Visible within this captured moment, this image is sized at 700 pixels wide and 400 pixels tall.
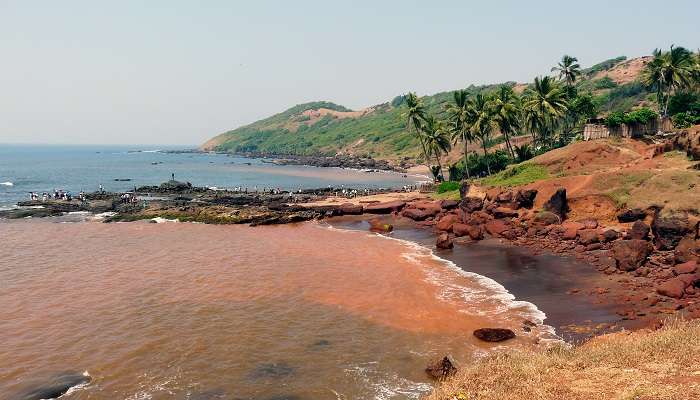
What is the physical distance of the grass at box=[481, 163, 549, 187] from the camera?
5081 centimetres

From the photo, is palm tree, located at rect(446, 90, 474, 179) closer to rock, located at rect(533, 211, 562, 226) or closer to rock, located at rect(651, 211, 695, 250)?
rock, located at rect(533, 211, 562, 226)

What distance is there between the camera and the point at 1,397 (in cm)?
1642

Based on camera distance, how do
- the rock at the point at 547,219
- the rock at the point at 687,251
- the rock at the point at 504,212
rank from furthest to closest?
the rock at the point at 504,212 < the rock at the point at 547,219 < the rock at the point at 687,251

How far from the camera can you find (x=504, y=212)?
4384 cm

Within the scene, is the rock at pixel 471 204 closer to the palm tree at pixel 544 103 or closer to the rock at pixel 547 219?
the rock at pixel 547 219

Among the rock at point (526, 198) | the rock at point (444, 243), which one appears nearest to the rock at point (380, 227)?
the rock at point (444, 243)

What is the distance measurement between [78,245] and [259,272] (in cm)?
1952

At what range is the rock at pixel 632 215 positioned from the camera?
118ft

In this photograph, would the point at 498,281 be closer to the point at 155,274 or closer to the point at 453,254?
the point at 453,254

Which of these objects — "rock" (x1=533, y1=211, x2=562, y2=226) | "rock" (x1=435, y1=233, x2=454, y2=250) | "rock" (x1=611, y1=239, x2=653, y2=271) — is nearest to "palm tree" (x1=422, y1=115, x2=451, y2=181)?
"rock" (x1=533, y1=211, x2=562, y2=226)

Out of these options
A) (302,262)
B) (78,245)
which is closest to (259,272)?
(302,262)

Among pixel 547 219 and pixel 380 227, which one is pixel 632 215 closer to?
pixel 547 219

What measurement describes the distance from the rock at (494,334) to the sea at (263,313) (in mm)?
370

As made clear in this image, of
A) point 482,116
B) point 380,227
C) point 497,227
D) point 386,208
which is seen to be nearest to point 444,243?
point 497,227
